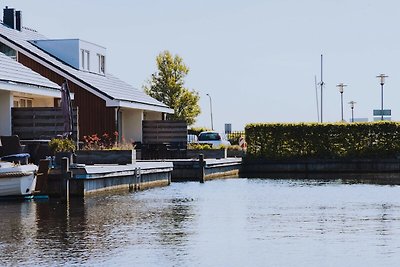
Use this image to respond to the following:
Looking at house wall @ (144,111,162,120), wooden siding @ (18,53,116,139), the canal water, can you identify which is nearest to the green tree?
house wall @ (144,111,162,120)

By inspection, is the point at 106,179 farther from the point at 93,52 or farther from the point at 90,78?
the point at 93,52

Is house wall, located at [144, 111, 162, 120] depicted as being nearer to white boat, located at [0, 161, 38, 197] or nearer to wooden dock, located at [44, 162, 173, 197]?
wooden dock, located at [44, 162, 173, 197]

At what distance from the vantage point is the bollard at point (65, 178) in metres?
25.5

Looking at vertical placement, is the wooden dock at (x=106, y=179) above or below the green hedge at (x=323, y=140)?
below

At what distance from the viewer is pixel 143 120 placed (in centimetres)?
5103

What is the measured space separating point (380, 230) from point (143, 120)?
33.1 metres

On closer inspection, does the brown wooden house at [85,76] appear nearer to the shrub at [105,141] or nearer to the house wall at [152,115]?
the house wall at [152,115]

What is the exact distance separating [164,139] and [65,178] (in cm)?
2407

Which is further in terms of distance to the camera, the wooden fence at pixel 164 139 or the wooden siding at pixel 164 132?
the wooden siding at pixel 164 132

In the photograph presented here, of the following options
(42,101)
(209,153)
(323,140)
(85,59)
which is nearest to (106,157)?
(42,101)

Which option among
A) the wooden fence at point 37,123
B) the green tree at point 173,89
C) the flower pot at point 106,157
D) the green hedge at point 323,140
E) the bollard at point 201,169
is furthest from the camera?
the green tree at point 173,89

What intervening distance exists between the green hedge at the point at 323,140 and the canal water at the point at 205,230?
20.6m

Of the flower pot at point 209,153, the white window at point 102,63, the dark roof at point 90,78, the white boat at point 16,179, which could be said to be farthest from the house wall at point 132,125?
the white boat at point 16,179

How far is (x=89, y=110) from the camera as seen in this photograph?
44.1m
